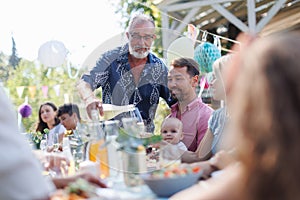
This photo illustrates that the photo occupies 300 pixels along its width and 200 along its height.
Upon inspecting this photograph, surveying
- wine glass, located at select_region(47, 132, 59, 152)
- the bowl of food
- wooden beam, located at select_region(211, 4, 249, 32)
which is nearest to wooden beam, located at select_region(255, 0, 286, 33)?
wooden beam, located at select_region(211, 4, 249, 32)

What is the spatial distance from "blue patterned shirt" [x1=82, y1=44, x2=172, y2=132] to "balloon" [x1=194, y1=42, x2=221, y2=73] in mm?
183

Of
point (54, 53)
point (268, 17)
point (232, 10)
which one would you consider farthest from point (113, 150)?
point (232, 10)

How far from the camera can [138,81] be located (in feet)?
8.07

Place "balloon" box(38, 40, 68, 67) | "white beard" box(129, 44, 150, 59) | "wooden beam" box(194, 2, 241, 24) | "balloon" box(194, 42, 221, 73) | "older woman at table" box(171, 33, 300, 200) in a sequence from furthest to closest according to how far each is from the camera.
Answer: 1. "wooden beam" box(194, 2, 241, 24)
2. "balloon" box(38, 40, 68, 67)
3. "white beard" box(129, 44, 150, 59)
4. "balloon" box(194, 42, 221, 73)
5. "older woman at table" box(171, 33, 300, 200)

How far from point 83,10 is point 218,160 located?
10.9ft

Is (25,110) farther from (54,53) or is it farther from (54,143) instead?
(54,143)

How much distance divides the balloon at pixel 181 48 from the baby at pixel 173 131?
0.95 feet

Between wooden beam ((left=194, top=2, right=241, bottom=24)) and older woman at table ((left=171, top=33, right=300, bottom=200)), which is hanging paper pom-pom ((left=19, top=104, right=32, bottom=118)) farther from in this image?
older woman at table ((left=171, top=33, right=300, bottom=200))

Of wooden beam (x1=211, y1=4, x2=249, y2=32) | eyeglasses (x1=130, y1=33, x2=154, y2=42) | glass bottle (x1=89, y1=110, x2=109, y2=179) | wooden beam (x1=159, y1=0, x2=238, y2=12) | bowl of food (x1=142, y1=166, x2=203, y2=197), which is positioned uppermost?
wooden beam (x1=159, y1=0, x2=238, y2=12)

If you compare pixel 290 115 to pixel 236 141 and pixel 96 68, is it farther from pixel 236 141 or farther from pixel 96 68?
pixel 96 68

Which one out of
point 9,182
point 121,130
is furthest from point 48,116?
point 9,182

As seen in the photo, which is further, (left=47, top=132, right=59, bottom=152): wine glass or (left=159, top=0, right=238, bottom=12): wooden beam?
(left=159, top=0, right=238, bottom=12): wooden beam

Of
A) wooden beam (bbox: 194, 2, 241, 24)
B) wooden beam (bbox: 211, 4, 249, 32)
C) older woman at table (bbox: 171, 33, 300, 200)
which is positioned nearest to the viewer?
older woman at table (bbox: 171, 33, 300, 200)

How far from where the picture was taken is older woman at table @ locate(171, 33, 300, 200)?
87 centimetres
